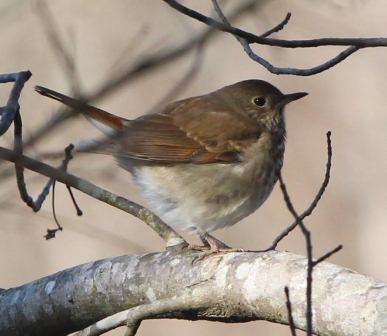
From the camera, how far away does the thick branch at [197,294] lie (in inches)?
114

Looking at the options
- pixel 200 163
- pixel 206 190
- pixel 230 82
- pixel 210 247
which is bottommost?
pixel 210 247

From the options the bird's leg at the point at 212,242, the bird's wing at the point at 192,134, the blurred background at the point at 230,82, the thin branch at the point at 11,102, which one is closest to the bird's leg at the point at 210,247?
the bird's leg at the point at 212,242

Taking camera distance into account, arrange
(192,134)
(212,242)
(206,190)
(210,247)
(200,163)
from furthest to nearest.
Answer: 1. (192,134)
2. (200,163)
3. (206,190)
4. (212,242)
5. (210,247)

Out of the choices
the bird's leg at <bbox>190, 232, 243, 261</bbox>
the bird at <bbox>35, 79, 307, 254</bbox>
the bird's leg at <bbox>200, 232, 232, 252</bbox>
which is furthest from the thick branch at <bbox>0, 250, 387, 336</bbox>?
the bird at <bbox>35, 79, 307, 254</bbox>

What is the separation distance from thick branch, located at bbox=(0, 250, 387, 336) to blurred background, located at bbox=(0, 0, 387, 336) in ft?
8.99

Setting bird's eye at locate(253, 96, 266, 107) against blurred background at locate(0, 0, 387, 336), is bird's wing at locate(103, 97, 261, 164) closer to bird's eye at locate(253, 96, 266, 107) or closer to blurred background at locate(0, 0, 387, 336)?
bird's eye at locate(253, 96, 266, 107)

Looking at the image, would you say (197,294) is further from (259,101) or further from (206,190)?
(259,101)

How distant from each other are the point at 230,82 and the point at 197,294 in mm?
4180

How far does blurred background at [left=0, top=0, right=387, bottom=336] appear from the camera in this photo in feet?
22.5

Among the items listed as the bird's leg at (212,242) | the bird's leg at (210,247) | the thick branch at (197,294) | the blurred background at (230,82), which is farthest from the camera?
the blurred background at (230,82)

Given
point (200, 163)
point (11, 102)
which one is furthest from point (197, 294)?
point (200, 163)

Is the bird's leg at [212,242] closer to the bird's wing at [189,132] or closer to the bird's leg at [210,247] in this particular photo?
the bird's leg at [210,247]

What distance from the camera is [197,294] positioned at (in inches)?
132

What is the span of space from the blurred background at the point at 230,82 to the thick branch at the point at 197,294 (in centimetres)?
274
